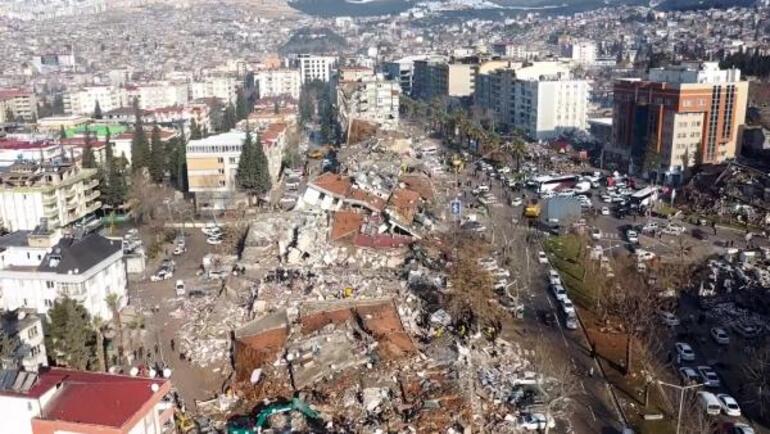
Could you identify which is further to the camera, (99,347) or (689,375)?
(99,347)

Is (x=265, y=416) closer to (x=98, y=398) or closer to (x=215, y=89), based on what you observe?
(x=98, y=398)

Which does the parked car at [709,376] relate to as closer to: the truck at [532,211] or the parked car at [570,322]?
the parked car at [570,322]

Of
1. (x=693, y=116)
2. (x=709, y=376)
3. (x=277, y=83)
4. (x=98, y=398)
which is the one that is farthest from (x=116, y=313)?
(x=277, y=83)

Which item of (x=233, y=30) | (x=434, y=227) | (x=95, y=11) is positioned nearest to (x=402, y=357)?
(x=434, y=227)

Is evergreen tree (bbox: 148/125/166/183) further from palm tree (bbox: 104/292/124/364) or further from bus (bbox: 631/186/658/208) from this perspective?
bus (bbox: 631/186/658/208)

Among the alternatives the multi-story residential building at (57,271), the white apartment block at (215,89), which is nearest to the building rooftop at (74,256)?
the multi-story residential building at (57,271)

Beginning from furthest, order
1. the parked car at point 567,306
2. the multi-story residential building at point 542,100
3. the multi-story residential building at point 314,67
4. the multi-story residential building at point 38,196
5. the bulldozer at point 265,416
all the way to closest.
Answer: the multi-story residential building at point 314,67
the multi-story residential building at point 542,100
the multi-story residential building at point 38,196
the parked car at point 567,306
the bulldozer at point 265,416
